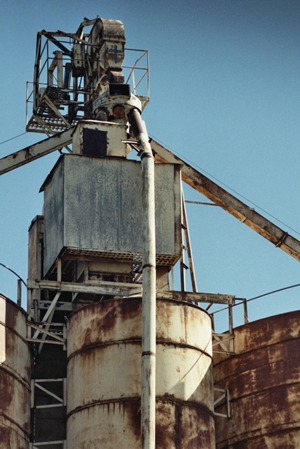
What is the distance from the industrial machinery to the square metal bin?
4 cm

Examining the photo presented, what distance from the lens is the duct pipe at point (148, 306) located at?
31.8 meters

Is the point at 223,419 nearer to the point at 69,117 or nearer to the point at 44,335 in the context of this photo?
the point at 44,335

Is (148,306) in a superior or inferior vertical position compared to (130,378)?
superior

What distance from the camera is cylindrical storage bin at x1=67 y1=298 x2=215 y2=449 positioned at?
32.6 meters

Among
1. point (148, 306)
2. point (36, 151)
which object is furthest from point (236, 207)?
point (148, 306)

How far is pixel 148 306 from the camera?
33.0m

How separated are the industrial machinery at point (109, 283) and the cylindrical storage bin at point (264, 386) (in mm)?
271

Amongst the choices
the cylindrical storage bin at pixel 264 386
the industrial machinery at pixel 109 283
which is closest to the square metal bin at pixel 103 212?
the industrial machinery at pixel 109 283

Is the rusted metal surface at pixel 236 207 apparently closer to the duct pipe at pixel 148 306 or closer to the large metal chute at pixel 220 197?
the large metal chute at pixel 220 197

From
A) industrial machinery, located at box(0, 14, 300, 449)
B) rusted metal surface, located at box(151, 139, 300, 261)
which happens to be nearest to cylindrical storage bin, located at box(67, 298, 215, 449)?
industrial machinery, located at box(0, 14, 300, 449)

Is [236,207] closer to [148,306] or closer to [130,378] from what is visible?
[148,306]

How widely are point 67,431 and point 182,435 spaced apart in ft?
10.8

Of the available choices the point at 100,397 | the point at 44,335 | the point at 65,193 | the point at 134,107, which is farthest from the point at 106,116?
the point at 100,397

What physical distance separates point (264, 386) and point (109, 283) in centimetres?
522
